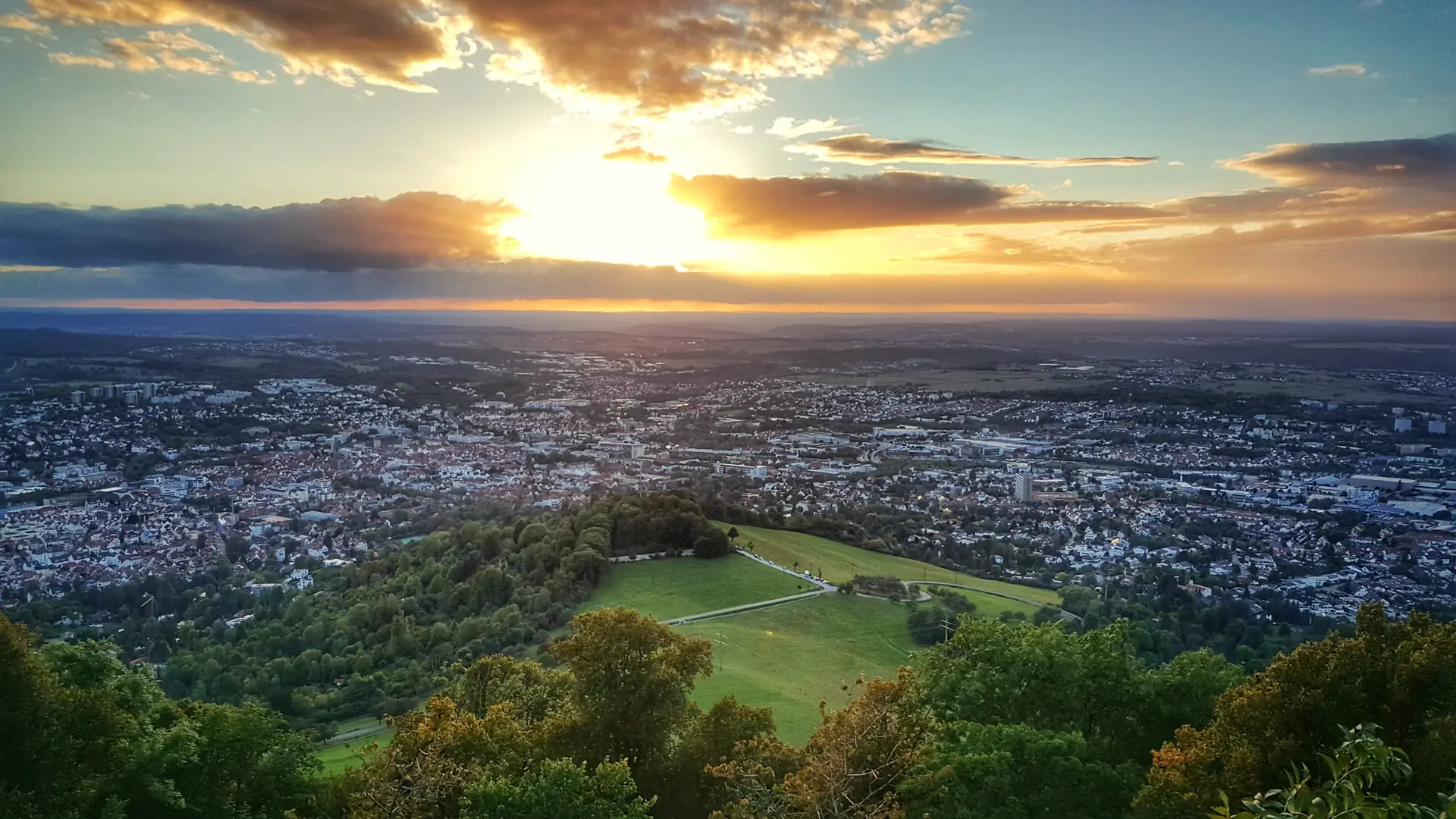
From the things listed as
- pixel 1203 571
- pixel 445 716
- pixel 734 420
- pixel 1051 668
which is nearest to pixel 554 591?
pixel 445 716

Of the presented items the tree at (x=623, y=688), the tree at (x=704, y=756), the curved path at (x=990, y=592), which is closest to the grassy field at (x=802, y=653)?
the curved path at (x=990, y=592)

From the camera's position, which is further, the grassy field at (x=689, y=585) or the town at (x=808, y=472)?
the grassy field at (x=689, y=585)

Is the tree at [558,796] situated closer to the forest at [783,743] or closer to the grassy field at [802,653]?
the forest at [783,743]

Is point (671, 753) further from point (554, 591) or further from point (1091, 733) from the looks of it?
point (554, 591)

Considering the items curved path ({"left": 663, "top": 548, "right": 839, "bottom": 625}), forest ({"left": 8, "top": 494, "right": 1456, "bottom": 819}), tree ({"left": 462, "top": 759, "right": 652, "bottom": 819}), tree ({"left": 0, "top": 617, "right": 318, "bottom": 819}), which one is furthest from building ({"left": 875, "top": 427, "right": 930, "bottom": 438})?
tree ({"left": 462, "top": 759, "right": 652, "bottom": 819})

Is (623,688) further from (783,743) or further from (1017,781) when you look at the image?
(1017,781)

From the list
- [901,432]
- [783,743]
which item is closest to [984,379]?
[901,432]

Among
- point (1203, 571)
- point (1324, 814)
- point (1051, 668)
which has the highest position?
point (1324, 814)
